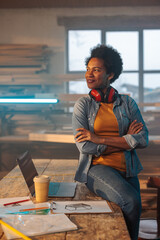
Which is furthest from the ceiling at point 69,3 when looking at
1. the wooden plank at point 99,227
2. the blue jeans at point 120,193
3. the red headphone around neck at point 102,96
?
the wooden plank at point 99,227

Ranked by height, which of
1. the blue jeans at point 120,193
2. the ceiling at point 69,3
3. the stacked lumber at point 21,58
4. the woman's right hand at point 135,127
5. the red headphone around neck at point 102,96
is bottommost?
the blue jeans at point 120,193

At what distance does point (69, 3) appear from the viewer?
227 inches

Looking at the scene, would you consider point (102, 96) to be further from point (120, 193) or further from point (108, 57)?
point (120, 193)

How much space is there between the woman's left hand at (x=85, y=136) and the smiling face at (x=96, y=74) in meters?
0.38

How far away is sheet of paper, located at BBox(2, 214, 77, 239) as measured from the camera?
103 cm

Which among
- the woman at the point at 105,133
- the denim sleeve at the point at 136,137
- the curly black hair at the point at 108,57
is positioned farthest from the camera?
the curly black hair at the point at 108,57

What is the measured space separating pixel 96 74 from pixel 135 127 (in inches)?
18.8

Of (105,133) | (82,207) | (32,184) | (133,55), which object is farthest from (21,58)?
(82,207)

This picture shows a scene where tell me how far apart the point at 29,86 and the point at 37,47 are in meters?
0.75

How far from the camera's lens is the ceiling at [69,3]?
18.5ft

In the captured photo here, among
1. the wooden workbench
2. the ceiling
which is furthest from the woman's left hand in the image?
the ceiling

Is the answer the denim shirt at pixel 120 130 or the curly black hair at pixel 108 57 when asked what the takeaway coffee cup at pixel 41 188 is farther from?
the curly black hair at pixel 108 57

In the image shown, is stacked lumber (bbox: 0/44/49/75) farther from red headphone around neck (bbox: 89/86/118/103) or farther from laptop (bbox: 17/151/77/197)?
laptop (bbox: 17/151/77/197)

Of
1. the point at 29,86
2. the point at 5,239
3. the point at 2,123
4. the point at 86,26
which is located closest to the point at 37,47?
the point at 29,86
